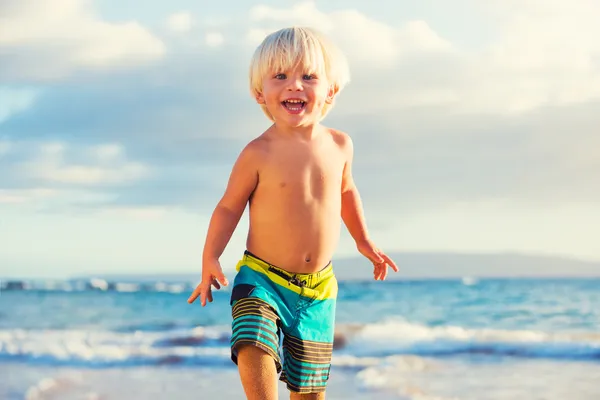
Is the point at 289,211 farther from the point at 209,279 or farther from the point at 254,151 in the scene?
the point at 209,279

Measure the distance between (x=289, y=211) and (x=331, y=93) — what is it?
46 cm

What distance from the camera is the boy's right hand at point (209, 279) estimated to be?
2.92 meters

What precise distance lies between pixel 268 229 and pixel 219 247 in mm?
181

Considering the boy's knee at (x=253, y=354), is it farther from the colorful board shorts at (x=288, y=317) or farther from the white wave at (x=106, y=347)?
the white wave at (x=106, y=347)

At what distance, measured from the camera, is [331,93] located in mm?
3199

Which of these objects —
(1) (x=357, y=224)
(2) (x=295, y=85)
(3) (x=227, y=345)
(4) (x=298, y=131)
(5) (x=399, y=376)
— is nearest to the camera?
(2) (x=295, y=85)

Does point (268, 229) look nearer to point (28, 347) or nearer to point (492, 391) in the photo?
point (492, 391)

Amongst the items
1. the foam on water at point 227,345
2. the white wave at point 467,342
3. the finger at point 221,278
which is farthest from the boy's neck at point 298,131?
the white wave at point 467,342

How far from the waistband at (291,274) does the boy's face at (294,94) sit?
486 millimetres

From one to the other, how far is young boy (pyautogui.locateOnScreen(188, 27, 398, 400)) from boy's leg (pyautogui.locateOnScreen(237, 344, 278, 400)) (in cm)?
3

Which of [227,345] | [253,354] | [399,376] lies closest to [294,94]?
[253,354]

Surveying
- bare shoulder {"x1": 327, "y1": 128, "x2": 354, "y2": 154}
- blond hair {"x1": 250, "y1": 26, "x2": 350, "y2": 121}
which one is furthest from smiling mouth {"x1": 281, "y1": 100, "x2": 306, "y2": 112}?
bare shoulder {"x1": 327, "y1": 128, "x2": 354, "y2": 154}

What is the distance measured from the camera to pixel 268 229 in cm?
309

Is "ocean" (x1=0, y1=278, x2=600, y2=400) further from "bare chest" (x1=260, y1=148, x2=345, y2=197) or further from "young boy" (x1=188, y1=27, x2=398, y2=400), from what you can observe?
"bare chest" (x1=260, y1=148, x2=345, y2=197)
